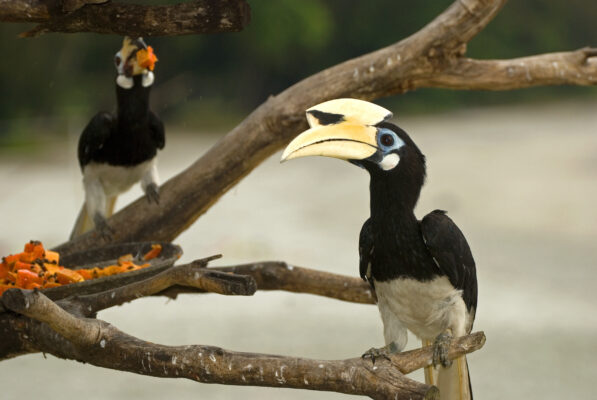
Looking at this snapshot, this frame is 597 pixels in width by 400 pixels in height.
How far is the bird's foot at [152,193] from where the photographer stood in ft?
7.37

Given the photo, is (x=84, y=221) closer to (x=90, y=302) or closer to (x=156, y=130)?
(x=156, y=130)

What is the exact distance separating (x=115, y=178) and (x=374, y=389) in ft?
4.46

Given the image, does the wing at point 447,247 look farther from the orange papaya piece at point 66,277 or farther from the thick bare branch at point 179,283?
the orange papaya piece at point 66,277

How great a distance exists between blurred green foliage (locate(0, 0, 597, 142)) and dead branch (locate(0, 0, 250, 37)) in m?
5.68

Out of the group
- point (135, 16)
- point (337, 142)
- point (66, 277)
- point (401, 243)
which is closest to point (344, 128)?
point (337, 142)

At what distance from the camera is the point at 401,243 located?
148 centimetres

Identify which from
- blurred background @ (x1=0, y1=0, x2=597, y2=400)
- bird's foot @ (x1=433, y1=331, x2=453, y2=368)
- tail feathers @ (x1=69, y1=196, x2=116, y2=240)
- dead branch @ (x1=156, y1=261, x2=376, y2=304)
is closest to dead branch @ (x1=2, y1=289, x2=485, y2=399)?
bird's foot @ (x1=433, y1=331, x2=453, y2=368)

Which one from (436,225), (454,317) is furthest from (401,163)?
(454,317)

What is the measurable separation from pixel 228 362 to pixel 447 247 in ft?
1.43

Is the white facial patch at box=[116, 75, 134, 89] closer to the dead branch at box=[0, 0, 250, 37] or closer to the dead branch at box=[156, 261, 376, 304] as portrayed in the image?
the dead branch at box=[156, 261, 376, 304]

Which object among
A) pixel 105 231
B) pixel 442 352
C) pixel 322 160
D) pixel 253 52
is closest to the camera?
pixel 442 352

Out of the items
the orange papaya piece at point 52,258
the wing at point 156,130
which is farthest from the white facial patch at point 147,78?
the orange papaya piece at point 52,258

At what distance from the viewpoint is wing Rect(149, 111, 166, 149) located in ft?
7.65

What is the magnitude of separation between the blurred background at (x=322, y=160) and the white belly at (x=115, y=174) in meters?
2.10
